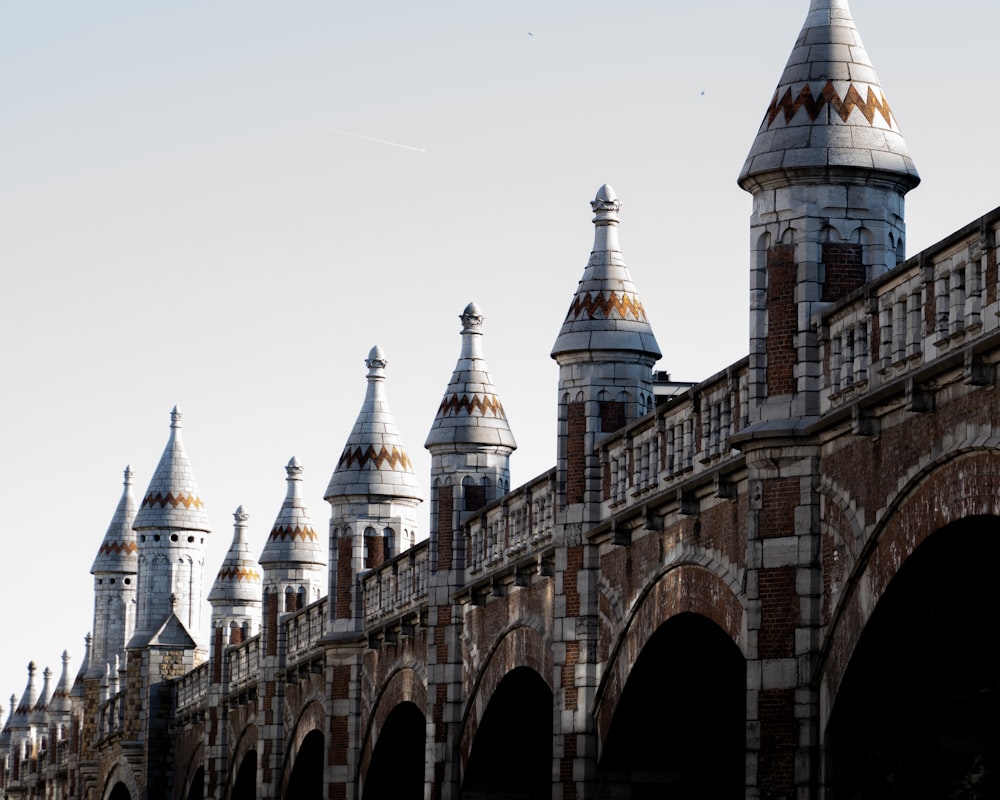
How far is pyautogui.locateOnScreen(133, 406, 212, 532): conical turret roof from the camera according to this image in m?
91.2

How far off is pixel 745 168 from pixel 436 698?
17602mm

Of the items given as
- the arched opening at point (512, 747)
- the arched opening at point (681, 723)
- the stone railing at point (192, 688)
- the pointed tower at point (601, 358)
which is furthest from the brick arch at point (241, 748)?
the arched opening at point (681, 723)

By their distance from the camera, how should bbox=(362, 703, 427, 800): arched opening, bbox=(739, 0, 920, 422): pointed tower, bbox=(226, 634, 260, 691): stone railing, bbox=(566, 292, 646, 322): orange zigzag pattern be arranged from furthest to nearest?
bbox=(226, 634, 260, 691): stone railing → bbox=(362, 703, 427, 800): arched opening → bbox=(566, 292, 646, 322): orange zigzag pattern → bbox=(739, 0, 920, 422): pointed tower

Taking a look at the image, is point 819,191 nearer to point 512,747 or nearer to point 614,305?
point 614,305

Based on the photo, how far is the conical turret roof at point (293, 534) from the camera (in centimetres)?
6138

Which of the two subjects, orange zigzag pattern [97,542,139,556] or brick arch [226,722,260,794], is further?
orange zigzag pattern [97,542,139,556]

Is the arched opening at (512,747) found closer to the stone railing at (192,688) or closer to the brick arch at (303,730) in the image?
the brick arch at (303,730)

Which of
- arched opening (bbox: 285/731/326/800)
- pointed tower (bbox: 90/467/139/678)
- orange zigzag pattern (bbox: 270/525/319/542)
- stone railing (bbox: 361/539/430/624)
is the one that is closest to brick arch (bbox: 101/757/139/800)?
pointed tower (bbox: 90/467/139/678)

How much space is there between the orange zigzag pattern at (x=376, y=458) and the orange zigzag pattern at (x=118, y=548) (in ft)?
177

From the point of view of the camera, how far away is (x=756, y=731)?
2489cm

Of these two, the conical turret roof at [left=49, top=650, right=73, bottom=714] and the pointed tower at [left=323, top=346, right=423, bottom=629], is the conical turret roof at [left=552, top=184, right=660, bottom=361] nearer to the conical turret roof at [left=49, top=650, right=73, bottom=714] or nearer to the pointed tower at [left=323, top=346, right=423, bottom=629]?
the pointed tower at [left=323, top=346, right=423, bottom=629]

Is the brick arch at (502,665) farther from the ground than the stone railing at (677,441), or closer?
closer

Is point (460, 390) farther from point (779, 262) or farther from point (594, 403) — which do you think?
point (779, 262)

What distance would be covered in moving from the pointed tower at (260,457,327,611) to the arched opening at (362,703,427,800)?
43.4ft
